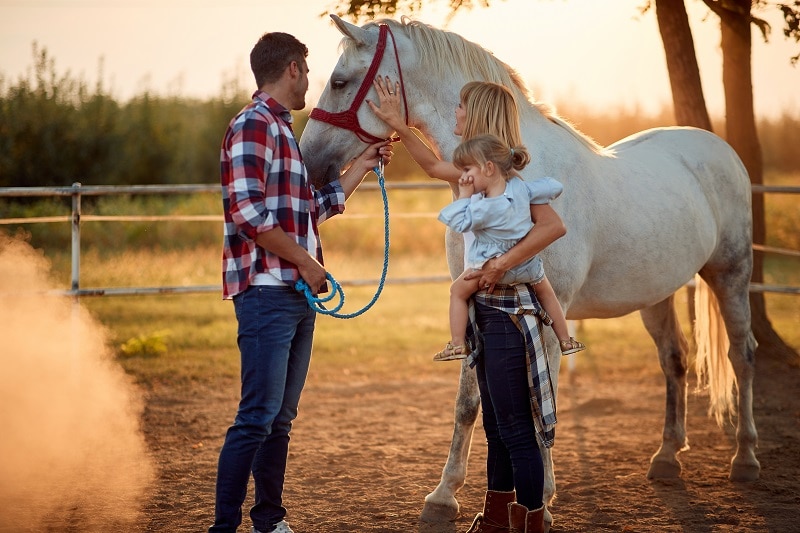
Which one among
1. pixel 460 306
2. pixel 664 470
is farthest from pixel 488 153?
pixel 664 470

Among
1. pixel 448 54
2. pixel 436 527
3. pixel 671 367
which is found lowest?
pixel 436 527

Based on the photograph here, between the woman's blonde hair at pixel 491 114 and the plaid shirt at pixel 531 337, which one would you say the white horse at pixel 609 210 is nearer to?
the plaid shirt at pixel 531 337

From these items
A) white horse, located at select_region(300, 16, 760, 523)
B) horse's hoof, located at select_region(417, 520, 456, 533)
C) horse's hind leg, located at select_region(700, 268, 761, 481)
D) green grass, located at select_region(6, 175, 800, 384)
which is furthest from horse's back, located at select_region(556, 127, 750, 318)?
green grass, located at select_region(6, 175, 800, 384)

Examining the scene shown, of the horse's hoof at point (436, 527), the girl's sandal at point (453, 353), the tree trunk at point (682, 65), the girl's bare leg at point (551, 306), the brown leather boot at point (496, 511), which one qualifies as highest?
the tree trunk at point (682, 65)

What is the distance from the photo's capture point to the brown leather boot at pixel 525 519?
2623 mm

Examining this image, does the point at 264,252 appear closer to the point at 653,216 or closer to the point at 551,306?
the point at 551,306

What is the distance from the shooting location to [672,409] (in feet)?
13.8

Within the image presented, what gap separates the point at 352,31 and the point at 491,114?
0.71m

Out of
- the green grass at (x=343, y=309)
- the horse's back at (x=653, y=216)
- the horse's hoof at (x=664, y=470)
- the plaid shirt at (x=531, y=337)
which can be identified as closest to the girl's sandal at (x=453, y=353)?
the plaid shirt at (x=531, y=337)

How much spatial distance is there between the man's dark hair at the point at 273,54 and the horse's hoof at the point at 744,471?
2830mm

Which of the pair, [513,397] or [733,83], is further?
[733,83]

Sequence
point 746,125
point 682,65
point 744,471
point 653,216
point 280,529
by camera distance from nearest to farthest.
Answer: point 280,529
point 653,216
point 744,471
point 682,65
point 746,125

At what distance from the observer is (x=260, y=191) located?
2408 mm

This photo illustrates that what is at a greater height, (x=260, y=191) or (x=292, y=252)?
(x=260, y=191)
